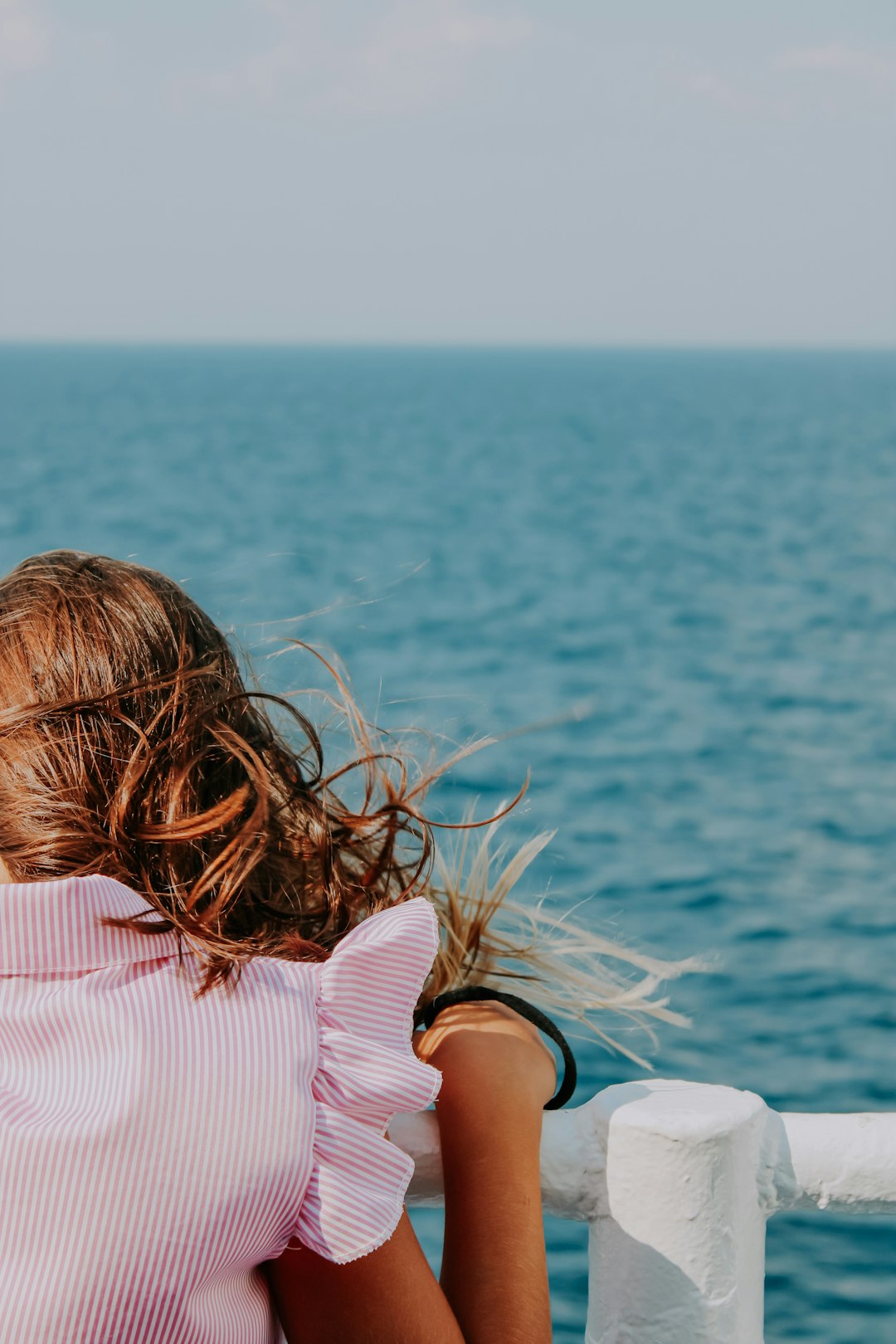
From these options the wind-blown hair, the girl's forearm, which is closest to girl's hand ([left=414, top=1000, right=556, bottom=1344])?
the girl's forearm

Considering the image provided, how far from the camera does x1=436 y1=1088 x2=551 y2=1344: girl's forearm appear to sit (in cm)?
111

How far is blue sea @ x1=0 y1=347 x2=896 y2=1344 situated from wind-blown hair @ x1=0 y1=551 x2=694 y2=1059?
20cm

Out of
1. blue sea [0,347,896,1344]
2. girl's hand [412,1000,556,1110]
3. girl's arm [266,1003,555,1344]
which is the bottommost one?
blue sea [0,347,896,1344]

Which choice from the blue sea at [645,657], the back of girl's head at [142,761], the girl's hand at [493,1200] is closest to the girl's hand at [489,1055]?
the girl's hand at [493,1200]

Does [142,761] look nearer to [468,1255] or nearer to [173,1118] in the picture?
[173,1118]

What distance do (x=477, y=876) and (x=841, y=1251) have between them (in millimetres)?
4170

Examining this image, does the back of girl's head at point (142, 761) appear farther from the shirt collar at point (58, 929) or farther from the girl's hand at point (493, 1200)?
the girl's hand at point (493, 1200)

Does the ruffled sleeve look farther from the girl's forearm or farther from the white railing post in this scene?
the white railing post

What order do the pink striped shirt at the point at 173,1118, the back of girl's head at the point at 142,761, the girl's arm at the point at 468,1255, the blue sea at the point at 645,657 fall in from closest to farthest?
the pink striped shirt at the point at 173,1118
the girl's arm at the point at 468,1255
the back of girl's head at the point at 142,761
the blue sea at the point at 645,657

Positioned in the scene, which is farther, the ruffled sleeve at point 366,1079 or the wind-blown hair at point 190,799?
the wind-blown hair at point 190,799

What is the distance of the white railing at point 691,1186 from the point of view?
1.10 meters

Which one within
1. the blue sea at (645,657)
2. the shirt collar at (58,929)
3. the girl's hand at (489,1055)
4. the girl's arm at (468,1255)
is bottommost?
the blue sea at (645,657)

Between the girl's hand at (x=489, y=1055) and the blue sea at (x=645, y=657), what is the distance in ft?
0.92

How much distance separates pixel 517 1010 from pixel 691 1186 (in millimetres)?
223
